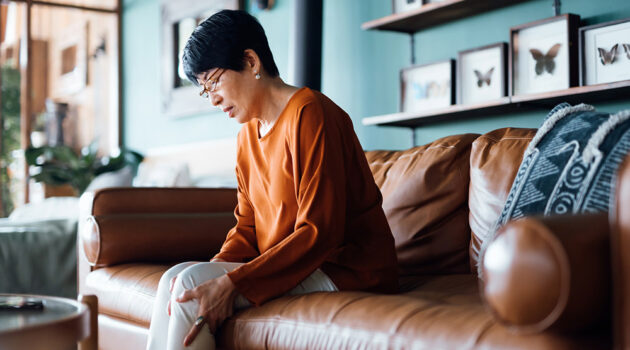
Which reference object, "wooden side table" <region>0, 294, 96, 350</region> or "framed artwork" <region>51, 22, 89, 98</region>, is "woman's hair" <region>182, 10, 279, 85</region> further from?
"framed artwork" <region>51, 22, 89, 98</region>

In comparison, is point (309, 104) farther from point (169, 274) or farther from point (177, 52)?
point (177, 52)

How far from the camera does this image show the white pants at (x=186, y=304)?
145 cm

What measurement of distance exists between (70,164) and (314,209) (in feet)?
12.8

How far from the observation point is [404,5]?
2869 millimetres

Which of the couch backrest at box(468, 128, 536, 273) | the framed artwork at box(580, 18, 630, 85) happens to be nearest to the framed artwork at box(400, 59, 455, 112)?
the framed artwork at box(580, 18, 630, 85)

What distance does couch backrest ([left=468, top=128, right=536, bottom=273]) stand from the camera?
1.83 m

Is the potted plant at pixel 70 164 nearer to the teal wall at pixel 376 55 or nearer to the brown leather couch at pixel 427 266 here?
the teal wall at pixel 376 55

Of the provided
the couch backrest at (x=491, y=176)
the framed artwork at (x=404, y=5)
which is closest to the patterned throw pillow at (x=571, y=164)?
the couch backrest at (x=491, y=176)

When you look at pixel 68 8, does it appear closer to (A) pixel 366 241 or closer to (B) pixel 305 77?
(B) pixel 305 77

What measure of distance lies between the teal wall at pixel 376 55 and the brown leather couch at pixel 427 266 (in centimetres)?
61

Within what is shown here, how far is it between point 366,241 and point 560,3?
1.29m

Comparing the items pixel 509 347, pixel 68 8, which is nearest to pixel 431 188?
pixel 509 347

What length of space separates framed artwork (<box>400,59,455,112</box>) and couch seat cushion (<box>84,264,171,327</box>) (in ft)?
4.05

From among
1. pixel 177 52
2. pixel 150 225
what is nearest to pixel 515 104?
pixel 150 225
